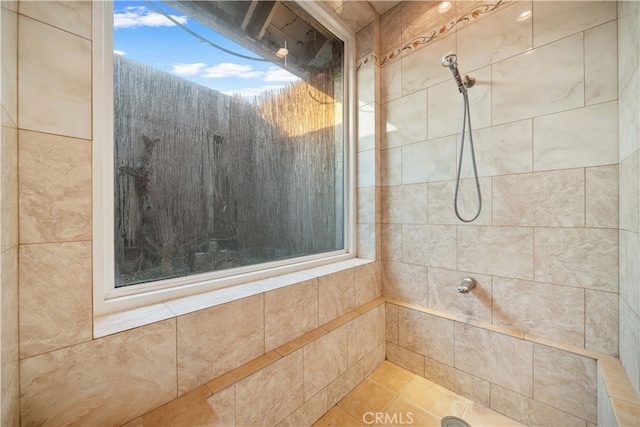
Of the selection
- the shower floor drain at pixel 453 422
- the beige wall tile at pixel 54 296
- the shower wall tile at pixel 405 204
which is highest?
the shower wall tile at pixel 405 204

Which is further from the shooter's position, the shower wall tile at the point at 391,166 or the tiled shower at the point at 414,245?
the shower wall tile at the point at 391,166

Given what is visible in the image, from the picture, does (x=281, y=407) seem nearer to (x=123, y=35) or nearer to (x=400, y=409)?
(x=400, y=409)

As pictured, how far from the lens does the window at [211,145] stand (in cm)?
96

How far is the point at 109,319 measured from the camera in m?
0.86

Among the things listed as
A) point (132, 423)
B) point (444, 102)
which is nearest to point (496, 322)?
point (444, 102)

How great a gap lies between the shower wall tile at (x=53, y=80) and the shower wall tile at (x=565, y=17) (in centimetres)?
194

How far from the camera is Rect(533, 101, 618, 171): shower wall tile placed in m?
1.10

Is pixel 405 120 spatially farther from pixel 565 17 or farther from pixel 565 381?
pixel 565 381

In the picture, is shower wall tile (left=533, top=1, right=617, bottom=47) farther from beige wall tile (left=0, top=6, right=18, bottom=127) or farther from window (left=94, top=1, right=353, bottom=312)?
beige wall tile (left=0, top=6, right=18, bottom=127)

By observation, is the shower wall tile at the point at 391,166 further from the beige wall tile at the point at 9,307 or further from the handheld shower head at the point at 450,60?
the beige wall tile at the point at 9,307

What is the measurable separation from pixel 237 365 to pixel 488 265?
1.41 m

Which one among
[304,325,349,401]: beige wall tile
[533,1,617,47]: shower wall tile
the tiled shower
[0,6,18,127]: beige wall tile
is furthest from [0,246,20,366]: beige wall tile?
[533,1,617,47]: shower wall tile

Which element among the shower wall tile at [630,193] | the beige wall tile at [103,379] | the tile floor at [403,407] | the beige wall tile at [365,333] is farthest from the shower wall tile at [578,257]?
the beige wall tile at [103,379]

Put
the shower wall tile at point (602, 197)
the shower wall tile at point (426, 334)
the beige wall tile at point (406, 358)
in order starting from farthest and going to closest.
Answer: the beige wall tile at point (406, 358), the shower wall tile at point (426, 334), the shower wall tile at point (602, 197)
